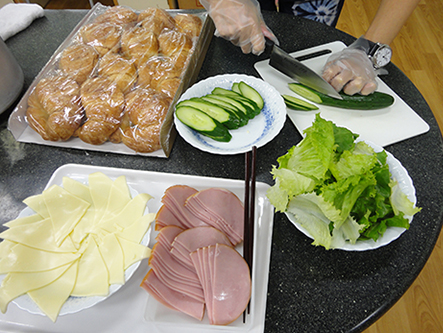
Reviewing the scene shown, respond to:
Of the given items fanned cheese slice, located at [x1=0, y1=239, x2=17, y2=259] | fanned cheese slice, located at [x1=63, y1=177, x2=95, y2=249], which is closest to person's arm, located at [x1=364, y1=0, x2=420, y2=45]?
fanned cheese slice, located at [x1=63, y1=177, x2=95, y2=249]

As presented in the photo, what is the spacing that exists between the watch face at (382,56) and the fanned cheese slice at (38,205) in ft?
4.31

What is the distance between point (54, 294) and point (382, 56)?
4.58ft

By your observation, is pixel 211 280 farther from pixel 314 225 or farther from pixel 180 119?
pixel 180 119

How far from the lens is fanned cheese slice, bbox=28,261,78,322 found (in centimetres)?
68

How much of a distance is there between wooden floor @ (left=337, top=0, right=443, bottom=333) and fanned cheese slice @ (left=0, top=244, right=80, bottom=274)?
1.55 meters

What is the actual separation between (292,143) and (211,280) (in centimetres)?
57

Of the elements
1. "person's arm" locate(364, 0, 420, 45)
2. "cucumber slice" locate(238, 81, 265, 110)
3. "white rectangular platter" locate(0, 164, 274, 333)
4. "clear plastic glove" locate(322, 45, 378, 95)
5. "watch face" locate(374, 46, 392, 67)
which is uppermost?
"person's arm" locate(364, 0, 420, 45)

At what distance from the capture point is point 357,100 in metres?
1.11

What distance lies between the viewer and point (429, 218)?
2.75 ft

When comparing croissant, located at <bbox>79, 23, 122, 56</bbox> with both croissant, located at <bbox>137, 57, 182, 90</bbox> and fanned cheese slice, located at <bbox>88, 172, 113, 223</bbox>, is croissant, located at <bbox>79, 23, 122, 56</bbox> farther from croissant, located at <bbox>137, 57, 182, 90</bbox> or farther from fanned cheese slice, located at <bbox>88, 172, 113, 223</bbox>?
fanned cheese slice, located at <bbox>88, 172, 113, 223</bbox>

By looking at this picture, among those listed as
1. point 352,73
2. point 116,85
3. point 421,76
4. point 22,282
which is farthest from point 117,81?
point 421,76

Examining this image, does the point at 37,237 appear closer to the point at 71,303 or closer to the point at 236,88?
the point at 71,303

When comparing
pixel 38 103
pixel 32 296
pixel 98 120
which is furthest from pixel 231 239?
pixel 38 103

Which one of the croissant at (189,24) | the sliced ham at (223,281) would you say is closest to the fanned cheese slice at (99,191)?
the sliced ham at (223,281)
